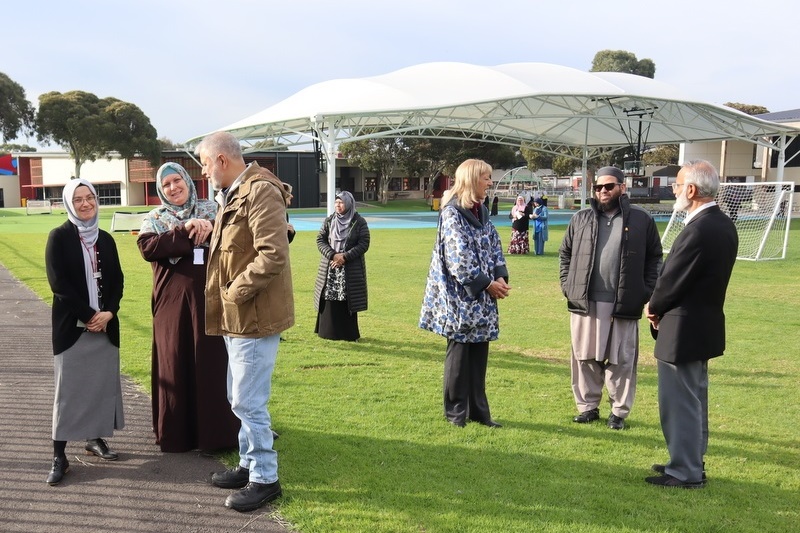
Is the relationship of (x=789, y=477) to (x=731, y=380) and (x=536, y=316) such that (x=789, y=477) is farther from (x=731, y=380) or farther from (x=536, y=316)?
(x=536, y=316)

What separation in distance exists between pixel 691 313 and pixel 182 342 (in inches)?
126

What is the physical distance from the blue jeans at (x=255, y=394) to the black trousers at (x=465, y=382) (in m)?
1.72

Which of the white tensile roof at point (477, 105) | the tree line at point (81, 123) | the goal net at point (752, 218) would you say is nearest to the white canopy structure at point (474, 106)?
the white tensile roof at point (477, 105)

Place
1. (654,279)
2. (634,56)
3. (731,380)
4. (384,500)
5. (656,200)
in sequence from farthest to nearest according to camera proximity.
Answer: (634,56) → (656,200) → (731,380) → (654,279) → (384,500)

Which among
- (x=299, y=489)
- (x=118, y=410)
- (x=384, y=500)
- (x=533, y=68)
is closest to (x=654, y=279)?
(x=384, y=500)

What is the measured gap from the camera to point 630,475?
4.18 metres

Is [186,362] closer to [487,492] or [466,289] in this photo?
[466,289]

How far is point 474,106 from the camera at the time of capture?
105 ft

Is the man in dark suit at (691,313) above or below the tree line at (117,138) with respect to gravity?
below

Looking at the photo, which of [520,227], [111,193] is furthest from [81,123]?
[520,227]

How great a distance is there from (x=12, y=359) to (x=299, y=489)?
4.49 metres

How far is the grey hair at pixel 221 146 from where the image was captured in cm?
355

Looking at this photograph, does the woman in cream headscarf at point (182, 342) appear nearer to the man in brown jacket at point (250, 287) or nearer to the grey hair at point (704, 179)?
the man in brown jacket at point (250, 287)

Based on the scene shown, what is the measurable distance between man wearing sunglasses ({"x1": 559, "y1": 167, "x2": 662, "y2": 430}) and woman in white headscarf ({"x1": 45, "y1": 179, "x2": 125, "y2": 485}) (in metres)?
3.28
